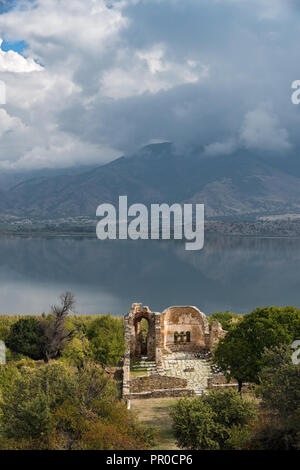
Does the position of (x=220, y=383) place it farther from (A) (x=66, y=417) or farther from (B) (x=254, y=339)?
(A) (x=66, y=417)

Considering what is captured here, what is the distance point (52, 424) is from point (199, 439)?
4.90 meters

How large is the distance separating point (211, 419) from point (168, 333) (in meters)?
15.8

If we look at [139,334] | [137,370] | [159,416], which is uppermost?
[139,334]

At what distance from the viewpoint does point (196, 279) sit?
87.5m

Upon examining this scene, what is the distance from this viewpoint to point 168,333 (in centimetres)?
2964

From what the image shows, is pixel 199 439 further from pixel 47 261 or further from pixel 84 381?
pixel 47 261

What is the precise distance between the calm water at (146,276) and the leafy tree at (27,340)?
1029 inches

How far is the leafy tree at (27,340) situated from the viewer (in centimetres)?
3278

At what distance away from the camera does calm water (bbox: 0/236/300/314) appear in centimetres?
6831

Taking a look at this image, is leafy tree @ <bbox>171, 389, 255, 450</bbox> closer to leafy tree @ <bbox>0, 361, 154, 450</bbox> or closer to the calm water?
leafy tree @ <bbox>0, 361, 154, 450</bbox>

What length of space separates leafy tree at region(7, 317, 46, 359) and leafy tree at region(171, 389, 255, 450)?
2081 cm

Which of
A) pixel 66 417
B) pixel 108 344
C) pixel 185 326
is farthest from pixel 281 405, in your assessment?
pixel 108 344

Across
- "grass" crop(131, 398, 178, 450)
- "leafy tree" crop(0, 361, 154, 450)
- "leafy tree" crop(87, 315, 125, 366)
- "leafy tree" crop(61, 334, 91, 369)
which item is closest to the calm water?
"leafy tree" crop(87, 315, 125, 366)

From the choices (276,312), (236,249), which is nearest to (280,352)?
(276,312)
